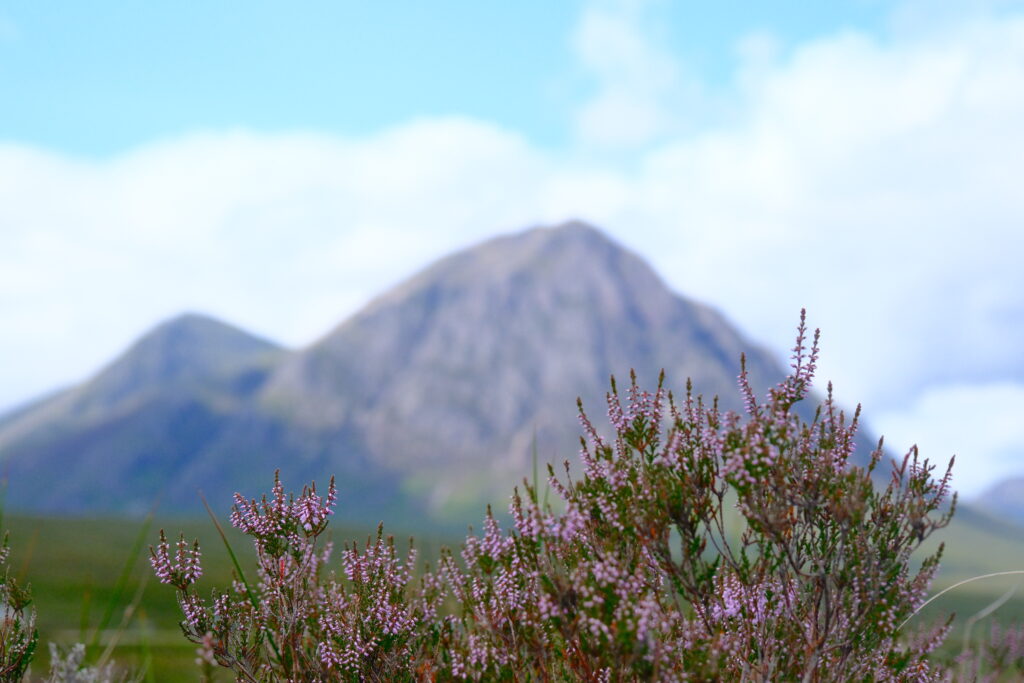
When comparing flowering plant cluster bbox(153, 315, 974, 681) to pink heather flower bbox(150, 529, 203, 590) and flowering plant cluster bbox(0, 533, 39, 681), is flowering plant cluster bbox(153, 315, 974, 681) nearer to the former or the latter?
pink heather flower bbox(150, 529, 203, 590)

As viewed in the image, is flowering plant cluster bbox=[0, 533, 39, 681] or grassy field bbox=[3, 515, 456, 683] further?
grassy field bbox=[3, 515, 456, 683]

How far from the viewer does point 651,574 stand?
Result: 225 inches

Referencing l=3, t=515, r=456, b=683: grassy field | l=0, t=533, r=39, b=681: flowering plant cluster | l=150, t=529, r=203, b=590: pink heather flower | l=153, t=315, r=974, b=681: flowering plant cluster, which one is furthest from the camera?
l=3, t=515, r=456, b=683: grassy field

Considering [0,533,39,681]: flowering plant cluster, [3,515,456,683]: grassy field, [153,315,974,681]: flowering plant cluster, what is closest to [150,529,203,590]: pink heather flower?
[153,315,974,681]: flowering plant cluster

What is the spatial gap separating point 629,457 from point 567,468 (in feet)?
2.07

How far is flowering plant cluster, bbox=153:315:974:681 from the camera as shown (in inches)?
186

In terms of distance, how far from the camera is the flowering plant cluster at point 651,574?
473 centimetres

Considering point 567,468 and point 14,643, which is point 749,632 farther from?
point 14,643

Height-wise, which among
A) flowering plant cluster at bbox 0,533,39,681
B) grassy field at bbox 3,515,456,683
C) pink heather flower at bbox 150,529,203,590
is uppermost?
grassy field at bbox 3,515,456,683

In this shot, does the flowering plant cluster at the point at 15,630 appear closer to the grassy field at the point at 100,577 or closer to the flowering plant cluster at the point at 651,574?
the flowering plant cluster at the point at 651,574

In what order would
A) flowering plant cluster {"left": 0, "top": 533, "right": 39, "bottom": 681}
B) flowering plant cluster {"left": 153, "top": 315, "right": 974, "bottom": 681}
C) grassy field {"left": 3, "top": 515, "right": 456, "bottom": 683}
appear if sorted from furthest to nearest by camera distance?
grassy field {"left": 3, "top": 515, "right": 456, "bottom": 683} → flowering plant cluster {"left": 0, "top": 533, "right": 39, "bottom": 681} → flowering plant cluster {"left": 153, "top": 315, "right": 974, "bottom": 681}

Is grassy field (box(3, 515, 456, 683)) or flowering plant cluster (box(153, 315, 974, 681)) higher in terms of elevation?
grassy field (box(3, 515, 456, 683))

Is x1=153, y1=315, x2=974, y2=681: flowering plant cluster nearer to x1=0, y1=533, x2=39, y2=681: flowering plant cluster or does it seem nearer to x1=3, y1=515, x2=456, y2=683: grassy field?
x1=0, y1=533, x2=39, y2=681: flowering plant cluster

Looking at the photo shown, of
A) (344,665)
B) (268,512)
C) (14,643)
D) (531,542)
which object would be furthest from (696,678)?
(14,643)
